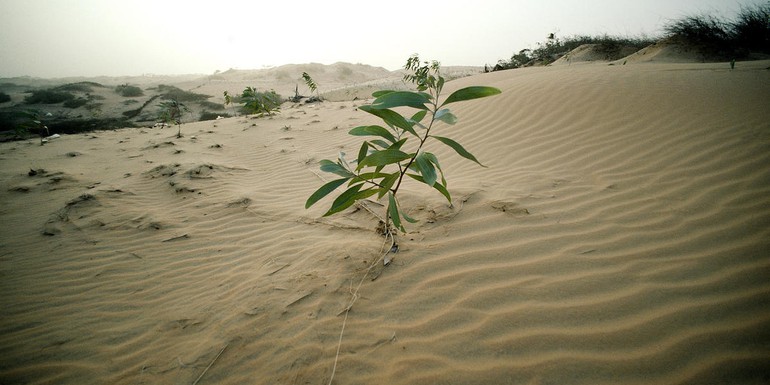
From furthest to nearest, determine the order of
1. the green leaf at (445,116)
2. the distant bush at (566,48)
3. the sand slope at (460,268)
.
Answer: the distant bush at (566,48) < the green leaf at (445,116) < the sand slope at (460,268)

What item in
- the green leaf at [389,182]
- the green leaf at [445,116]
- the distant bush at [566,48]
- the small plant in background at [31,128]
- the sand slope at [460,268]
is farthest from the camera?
the distant bush at [566,48]

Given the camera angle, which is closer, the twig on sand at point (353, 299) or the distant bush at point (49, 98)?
the twig on sand at point (353, 299)

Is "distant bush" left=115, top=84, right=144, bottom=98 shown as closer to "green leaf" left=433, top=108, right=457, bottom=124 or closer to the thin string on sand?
the thin string on sand

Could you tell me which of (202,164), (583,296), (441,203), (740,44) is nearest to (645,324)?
(583,296)

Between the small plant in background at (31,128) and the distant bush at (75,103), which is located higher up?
the distant bush at (75,103)

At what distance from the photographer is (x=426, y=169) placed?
1396 mm

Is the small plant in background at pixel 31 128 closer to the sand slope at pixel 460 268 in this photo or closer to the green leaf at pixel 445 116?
the sand slope at pixel 460 268

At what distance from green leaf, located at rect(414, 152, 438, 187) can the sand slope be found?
714mm

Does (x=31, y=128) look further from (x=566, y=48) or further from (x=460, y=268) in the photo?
(x=566, y=48)

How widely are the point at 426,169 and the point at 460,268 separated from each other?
0.76m

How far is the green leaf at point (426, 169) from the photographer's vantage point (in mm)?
1342

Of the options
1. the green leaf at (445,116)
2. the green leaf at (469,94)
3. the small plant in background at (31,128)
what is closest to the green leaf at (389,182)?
the green leaf at (445,116)

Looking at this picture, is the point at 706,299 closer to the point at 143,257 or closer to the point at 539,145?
the point at 539,145

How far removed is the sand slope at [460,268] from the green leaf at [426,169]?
0.71 meters
